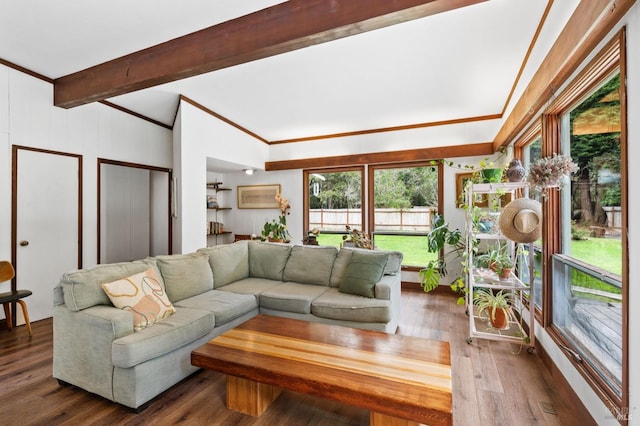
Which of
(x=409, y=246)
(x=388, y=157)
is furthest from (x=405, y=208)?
(x=388, y=157)

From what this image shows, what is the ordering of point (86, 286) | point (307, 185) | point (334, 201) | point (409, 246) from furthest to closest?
point (307, 185) < point (334, 201) < point (409, 246) < point (86, 286)

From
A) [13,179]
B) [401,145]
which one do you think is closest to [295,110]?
[401,145]

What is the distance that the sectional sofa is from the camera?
1.95m

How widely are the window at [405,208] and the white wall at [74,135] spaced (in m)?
3.64

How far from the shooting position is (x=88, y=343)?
2.03 m

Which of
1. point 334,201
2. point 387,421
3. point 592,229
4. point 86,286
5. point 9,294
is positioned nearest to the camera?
point 387,421

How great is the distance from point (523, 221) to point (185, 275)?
9.66 feet

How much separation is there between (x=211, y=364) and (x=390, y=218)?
3.88 meters

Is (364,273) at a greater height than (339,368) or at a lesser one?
greater

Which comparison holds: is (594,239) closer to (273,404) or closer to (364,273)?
(364,273)

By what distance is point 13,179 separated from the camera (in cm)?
324

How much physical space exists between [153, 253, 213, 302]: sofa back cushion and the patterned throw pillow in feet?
0.93

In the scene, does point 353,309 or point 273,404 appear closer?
point 273,404

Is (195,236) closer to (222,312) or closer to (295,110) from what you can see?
(222,312)
